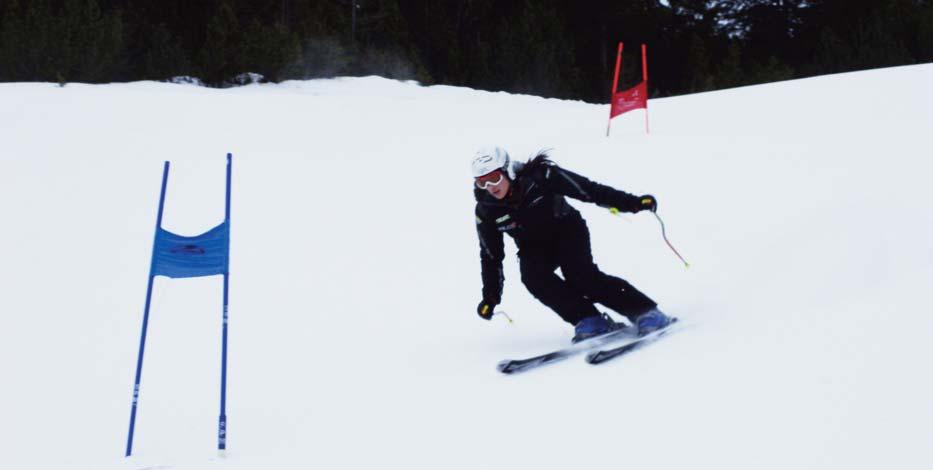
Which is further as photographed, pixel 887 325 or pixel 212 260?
pixel 212 260

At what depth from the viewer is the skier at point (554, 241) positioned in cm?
520

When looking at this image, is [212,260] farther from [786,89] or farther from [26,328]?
[786,89]

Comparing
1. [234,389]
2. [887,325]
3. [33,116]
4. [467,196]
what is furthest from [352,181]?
[887,325]

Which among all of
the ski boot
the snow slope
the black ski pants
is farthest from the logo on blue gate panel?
the ski boot

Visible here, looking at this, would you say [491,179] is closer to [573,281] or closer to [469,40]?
[573,281]

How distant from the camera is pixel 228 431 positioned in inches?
181

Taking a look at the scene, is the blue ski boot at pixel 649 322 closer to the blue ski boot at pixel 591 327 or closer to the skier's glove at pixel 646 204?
the blue ski boot at pixel 591 327

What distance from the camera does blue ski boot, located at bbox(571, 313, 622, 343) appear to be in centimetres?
522

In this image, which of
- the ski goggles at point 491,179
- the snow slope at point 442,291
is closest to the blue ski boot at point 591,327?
the snow slope at point 442,291

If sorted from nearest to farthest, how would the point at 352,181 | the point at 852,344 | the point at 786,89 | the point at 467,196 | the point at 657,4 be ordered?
the point at 852,344
the point at 467,196
the point at 352,181
the point at 786,89
the point at 657,4

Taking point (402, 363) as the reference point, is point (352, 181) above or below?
above

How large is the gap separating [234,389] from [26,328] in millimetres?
1875

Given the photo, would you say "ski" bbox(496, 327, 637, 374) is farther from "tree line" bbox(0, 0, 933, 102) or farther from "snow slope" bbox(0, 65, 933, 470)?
"tree line" bbox(0, 0, 933, 102)

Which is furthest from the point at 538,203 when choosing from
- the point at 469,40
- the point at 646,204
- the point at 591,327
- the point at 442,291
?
the point at 469,40
